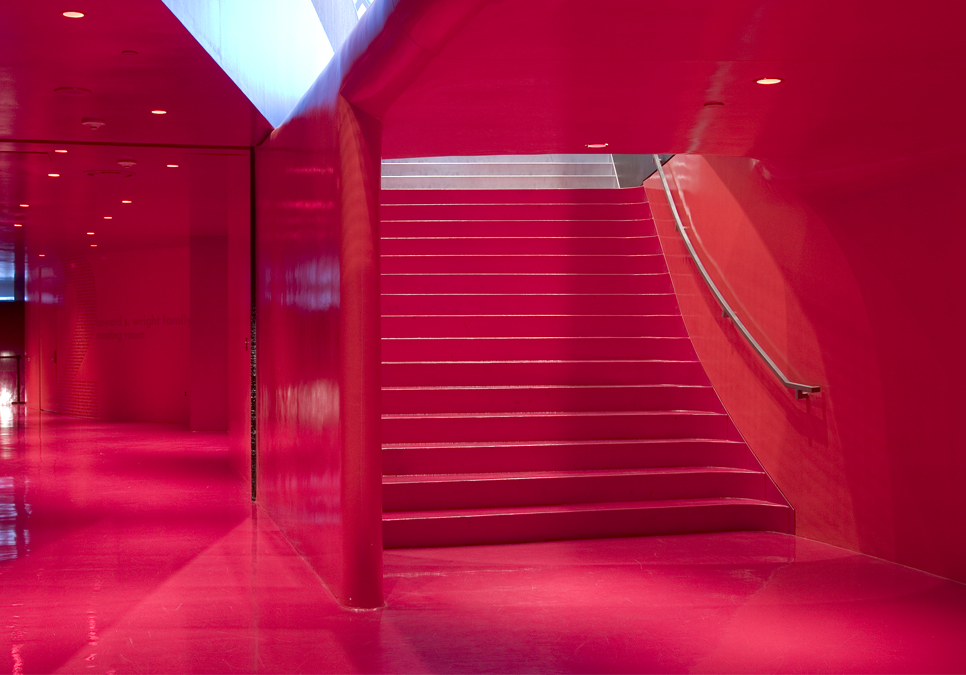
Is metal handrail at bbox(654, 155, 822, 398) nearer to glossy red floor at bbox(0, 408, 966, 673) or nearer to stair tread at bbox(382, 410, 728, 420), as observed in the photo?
stair tread at bbox(382, 410, 728, 420)

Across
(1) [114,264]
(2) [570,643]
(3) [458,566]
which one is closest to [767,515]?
(3) [458,566]

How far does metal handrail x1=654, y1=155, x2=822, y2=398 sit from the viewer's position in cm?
580

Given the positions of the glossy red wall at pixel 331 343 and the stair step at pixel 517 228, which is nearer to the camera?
the glossy red wall at pixel 331 343

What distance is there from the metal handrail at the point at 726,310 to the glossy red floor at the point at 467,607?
99 centimetres

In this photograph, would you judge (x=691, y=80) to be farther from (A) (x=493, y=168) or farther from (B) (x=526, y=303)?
(A) (x=493, y=168)

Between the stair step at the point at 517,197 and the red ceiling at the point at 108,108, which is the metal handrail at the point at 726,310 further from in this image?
the red ceiling at the point at 108,108

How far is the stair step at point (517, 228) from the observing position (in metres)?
8.80

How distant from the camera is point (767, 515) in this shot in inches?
240

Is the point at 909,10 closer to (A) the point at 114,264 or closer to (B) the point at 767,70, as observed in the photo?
(B) the point at 767,70

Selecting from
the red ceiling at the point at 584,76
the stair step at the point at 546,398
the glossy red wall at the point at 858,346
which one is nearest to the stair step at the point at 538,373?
the stair step at the point at 546,398

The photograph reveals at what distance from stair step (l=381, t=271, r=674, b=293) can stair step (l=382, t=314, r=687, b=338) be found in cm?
39

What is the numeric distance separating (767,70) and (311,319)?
2769 mm

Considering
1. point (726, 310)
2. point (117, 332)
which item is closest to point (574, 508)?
point (726, 310)

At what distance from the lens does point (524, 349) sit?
742cm
